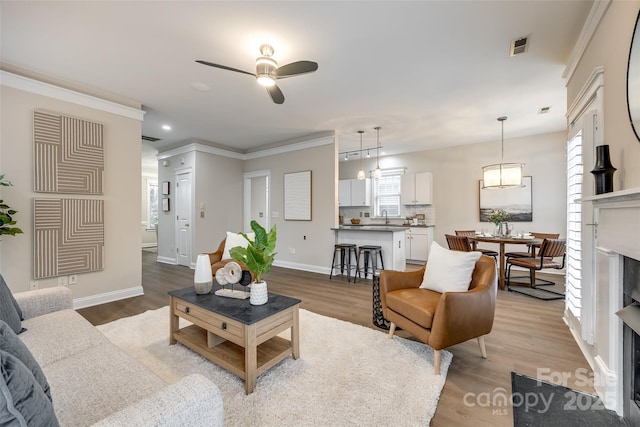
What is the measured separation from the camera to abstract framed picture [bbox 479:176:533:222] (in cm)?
550

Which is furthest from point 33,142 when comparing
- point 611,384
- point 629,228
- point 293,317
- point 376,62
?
point 611,384

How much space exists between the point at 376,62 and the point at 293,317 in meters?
2.71

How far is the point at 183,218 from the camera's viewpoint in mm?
6168

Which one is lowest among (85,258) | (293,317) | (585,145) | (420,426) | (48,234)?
(420,426)

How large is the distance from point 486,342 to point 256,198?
18.1 feet

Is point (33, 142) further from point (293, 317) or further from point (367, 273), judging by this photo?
point (367, 273)

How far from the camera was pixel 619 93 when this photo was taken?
176cm

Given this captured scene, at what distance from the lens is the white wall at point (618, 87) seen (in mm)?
1622

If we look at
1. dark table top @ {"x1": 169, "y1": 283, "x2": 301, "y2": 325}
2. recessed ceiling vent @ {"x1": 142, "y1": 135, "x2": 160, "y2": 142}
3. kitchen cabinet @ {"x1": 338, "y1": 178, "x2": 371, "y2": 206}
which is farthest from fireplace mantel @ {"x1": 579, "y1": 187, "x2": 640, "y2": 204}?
recessed ceiling vent @ {"x1": 142, "y1": 135, "x2": 160, "y2": 142}

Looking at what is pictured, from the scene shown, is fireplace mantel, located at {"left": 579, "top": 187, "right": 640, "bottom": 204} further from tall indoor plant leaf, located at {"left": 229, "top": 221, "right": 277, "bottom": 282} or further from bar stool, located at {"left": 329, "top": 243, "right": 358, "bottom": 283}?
bar stool, located at {"left": 329, "top": 243, "right": 358, "bottom": 283}

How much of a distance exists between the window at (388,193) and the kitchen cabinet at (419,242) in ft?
2.54

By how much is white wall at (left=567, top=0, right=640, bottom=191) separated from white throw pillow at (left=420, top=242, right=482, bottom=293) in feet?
3.47

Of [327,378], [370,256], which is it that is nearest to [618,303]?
[327,378]

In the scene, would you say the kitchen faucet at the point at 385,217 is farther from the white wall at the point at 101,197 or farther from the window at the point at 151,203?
the window at the point at 151,203
